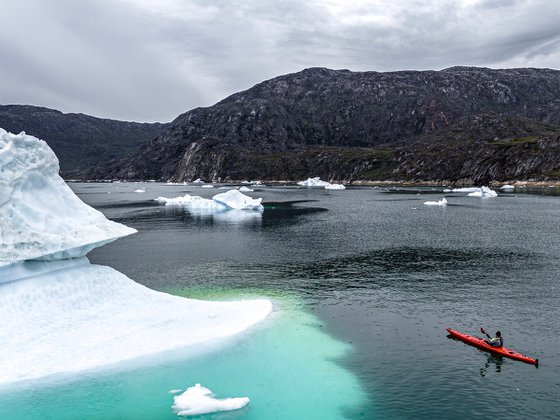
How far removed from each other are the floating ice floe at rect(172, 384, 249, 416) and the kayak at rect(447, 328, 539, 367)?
17.9 metres

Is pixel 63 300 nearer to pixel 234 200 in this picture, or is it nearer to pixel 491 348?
pixel 491 348

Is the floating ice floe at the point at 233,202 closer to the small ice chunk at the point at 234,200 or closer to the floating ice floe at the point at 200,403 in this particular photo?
the small ice chunk at the point at 234,200

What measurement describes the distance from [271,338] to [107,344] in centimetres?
1142

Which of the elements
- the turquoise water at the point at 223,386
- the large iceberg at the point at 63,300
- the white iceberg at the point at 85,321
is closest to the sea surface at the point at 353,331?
the turquoise water at the point at 223,386

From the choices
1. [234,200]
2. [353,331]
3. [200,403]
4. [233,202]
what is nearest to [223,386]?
[200,403]

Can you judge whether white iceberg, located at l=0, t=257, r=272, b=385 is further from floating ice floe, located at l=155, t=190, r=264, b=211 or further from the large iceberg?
floating ice floe, located at l=155, t=190, r=264, b=211

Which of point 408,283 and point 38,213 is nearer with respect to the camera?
point 38,213

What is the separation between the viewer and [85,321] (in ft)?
98.6

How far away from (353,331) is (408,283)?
16.9 m

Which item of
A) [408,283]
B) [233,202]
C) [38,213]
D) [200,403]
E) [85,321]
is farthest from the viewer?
[233,202]

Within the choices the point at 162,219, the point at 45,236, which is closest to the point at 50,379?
the point at 45,236

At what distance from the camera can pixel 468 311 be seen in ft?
127

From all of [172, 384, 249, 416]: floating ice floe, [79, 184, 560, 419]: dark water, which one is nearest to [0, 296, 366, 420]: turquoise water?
[172, 384, 249, 416]: floating ice floe

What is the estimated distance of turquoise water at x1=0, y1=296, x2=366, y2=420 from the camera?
72.1 feet
